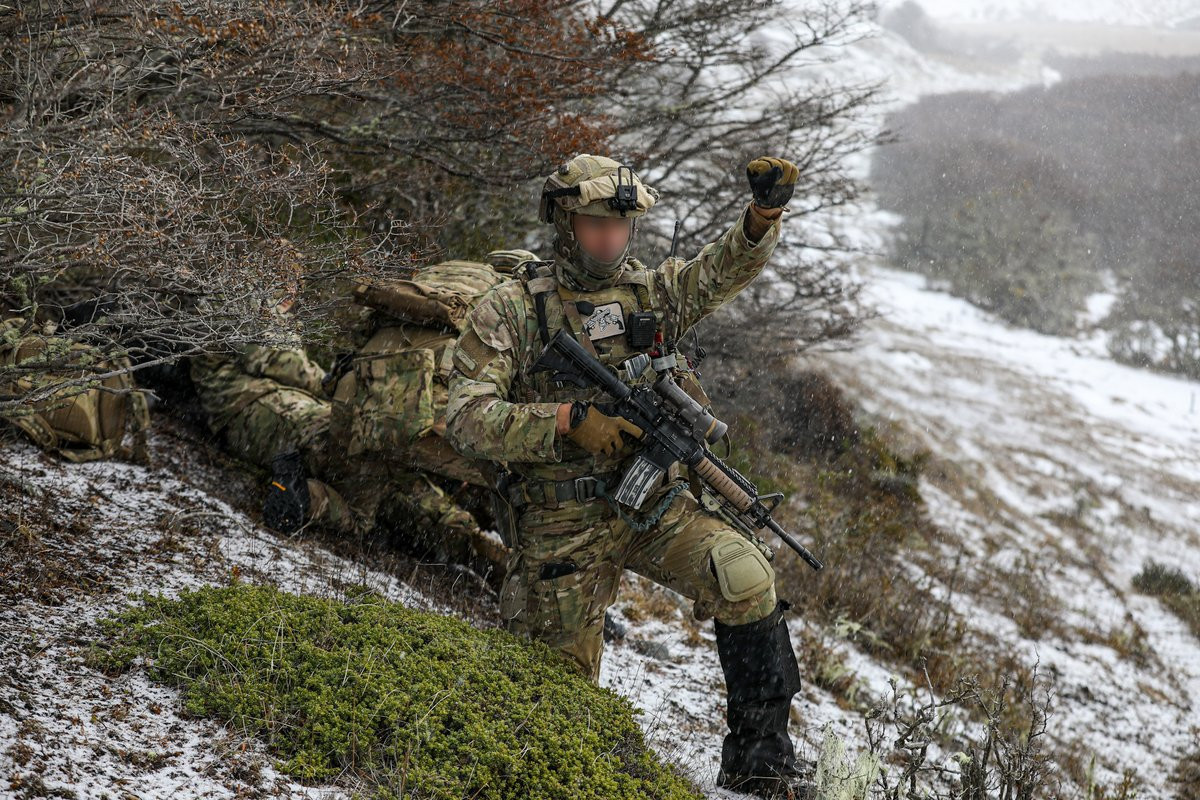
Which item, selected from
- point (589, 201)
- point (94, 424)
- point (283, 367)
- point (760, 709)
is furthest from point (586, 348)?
point (283, 367)

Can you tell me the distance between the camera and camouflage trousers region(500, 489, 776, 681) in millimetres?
3232

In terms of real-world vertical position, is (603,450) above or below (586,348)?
below

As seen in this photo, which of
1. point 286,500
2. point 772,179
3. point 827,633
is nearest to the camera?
point 772,179

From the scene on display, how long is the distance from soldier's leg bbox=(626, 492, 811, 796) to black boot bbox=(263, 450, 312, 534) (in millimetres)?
2056

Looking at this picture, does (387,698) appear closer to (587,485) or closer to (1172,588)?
(587,485)

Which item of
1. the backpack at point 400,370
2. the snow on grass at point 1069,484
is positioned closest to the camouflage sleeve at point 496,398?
the backpack at point 400,370

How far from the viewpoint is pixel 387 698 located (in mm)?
2480

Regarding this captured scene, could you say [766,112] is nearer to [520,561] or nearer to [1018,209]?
[520,561]

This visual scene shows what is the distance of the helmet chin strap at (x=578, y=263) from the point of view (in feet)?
10.9

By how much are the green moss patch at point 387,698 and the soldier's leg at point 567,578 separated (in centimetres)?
A: 28

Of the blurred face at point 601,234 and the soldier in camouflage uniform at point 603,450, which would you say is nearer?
the soldier in camouflage uniform at point 603,450

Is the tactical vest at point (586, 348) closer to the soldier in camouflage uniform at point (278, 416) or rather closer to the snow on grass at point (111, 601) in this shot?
the snow on grass at point (111, 601)

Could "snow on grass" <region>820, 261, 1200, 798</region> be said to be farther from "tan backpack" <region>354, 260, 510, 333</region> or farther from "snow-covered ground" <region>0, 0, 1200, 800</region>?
"tan backpack" <region>354, 260, 510, 333</region>

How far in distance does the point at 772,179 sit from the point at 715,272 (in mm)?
455
